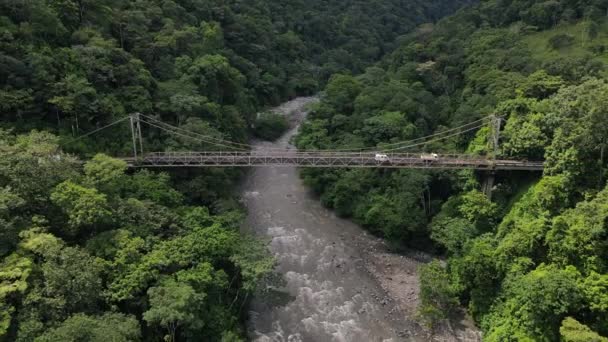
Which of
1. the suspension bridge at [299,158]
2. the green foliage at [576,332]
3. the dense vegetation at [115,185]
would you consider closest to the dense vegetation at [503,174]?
the green foliage at [576,332]

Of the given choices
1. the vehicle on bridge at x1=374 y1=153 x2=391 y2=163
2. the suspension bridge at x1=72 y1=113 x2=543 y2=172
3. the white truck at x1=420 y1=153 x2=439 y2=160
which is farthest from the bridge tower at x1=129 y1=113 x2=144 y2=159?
the white truck at x1=420 y1=153 x2=439 y2=160

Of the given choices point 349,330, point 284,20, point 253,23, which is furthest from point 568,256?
point 284,20

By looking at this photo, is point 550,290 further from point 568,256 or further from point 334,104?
point 334,104

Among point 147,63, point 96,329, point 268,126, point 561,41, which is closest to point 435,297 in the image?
point 96,329

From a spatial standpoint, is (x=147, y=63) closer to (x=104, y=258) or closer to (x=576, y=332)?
(x=104, y=258)

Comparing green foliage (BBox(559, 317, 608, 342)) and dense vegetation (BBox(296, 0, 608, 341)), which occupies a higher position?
dense vegetation (BBox(296, 0, 608, 341))

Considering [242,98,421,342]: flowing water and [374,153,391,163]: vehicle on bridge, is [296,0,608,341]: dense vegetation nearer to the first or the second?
[242,98,421,342]: flowing water

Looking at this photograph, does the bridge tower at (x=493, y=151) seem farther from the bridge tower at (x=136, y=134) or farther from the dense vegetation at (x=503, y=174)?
the bridge tower at (x=136, y=134)
